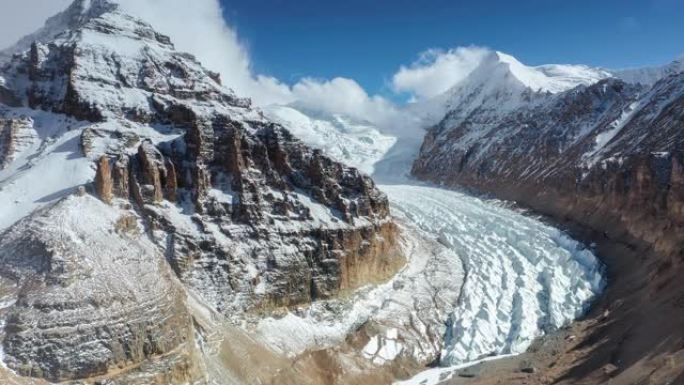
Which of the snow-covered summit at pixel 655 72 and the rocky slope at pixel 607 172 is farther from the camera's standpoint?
the snow-covered summit at pixel 655 72

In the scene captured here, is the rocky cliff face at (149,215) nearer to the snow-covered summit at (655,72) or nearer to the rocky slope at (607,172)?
the rocky slope at (607,172)

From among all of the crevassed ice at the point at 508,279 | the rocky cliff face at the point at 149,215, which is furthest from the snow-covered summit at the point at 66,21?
the crevassed ice at the point at 508,279

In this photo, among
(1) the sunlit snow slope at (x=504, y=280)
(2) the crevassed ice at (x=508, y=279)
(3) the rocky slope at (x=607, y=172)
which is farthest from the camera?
(2) the crevassed ice at (x=508, y=279)

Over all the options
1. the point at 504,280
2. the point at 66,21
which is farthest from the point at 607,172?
the point at 66,21

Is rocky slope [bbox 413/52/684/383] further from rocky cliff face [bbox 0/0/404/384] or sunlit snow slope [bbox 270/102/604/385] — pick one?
rocky cliff face [bbox 0/0/404/384]

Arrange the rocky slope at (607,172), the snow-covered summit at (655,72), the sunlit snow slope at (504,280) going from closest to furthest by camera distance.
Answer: the rocky slope at (607,172)
the sunlit snow slope at (504,280)
the snow-covered summit at (655,72)

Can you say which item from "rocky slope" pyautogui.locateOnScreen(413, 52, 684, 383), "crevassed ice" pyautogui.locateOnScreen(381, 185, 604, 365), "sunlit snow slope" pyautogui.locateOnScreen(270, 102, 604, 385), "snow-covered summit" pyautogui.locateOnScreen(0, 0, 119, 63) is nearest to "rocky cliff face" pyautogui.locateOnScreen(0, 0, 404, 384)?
"snow-covered summit" pyautogui.locateOnScreen(0, 0, 119, 63)

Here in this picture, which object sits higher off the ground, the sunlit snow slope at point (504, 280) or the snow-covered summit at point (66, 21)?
the snow-covered summit at point (66, 21)

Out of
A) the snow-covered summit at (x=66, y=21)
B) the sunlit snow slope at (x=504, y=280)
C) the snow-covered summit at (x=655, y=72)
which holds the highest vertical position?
the snow-covered summit at (x=655, y=72)
